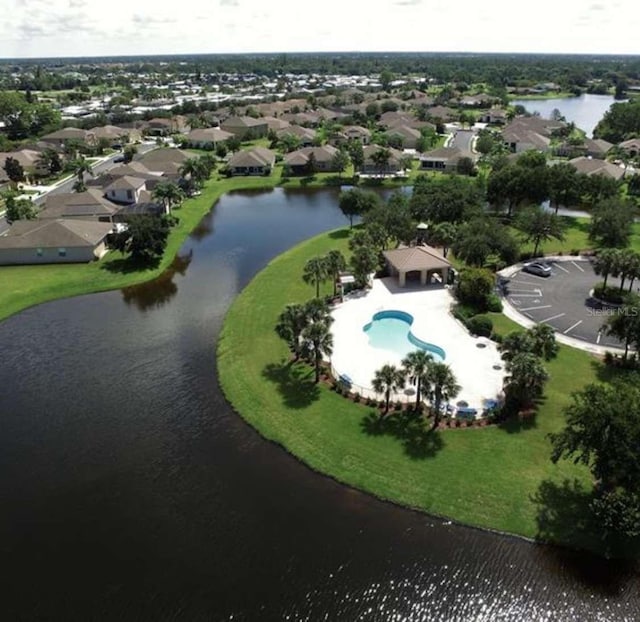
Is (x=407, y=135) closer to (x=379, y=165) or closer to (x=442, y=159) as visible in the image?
(x=442, y=159)

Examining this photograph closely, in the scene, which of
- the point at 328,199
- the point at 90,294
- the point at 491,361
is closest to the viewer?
the point at 491,361

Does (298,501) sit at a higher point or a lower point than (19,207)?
lower

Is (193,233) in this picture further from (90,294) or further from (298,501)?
(298,501)

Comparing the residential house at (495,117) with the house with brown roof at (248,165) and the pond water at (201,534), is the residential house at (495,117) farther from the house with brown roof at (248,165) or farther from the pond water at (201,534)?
the pond water at (201,534)

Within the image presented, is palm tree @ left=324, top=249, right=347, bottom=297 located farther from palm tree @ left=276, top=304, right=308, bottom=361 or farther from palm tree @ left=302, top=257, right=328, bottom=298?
palm tree @ left=276, top=304, right=308, bottom=361

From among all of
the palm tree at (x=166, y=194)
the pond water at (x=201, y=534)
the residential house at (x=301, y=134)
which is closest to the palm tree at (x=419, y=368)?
the pond water at (x=201, y=534)

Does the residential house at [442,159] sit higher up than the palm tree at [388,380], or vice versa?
the residential house at [442,159]

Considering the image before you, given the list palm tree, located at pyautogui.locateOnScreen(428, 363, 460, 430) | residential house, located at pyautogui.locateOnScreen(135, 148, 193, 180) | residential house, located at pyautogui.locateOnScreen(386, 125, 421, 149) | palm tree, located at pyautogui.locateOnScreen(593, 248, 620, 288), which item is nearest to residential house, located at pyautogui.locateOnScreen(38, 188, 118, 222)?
residential house, located at pyautogui.locateOnScreen(135, 148, 193, 180)

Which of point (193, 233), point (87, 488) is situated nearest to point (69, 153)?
point (193, 233)
